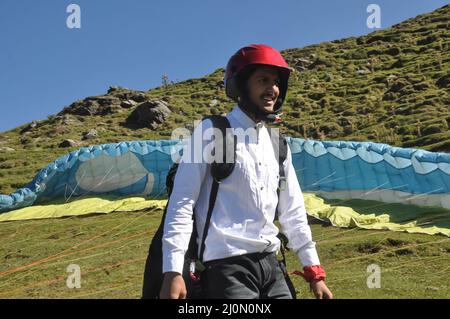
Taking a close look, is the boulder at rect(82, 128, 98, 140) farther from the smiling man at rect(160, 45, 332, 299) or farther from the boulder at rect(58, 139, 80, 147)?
the smiling man at rect(160, 45, 332, 299)

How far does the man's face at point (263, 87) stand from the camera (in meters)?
3.39

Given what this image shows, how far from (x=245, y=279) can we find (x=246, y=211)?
16.5 inches

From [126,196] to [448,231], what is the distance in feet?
32.7

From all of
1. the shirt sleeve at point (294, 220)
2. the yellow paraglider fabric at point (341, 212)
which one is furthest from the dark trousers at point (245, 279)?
the yellow paraglider fabric at point (341, 212)

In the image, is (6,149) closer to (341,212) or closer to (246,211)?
(341,212)

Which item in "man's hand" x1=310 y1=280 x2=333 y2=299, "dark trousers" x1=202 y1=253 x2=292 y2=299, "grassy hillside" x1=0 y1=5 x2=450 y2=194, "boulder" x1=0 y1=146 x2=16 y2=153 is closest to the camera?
"dark trousers" x1=202 y1=253 x2=292 y2=299

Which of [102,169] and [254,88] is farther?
[102,169]

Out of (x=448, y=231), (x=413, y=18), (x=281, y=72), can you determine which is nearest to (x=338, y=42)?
(x=413, y=18)

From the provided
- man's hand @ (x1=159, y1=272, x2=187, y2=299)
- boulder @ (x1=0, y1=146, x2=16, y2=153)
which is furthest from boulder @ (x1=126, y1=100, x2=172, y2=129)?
man's hand @ (x1=159, y1=272, x2=187, y2=299)

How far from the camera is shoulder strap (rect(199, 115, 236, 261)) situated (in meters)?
3.09

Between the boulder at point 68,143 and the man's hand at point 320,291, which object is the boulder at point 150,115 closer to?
the boulder at point 68,143

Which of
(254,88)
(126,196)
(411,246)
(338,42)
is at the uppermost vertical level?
(338,42)

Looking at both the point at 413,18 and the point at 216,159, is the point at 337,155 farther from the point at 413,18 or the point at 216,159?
the point at 413,18

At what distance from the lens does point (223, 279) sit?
295 cm
